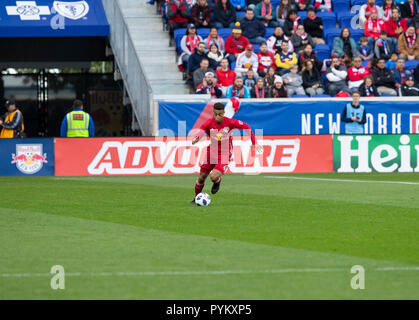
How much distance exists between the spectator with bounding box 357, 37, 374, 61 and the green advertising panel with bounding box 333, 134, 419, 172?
490 centimetres

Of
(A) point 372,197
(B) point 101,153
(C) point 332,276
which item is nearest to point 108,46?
(B) point 101,153

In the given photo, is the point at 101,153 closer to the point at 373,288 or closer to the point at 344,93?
Answer: the point at 344,93

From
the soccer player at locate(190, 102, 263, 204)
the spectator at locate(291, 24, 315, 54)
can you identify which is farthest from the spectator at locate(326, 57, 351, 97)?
the soccer player at locate(190, 102, 263, 204)

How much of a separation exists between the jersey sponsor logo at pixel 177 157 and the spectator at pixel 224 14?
6.21m

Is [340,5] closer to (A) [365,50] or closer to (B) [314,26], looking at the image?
(B) [314,26]

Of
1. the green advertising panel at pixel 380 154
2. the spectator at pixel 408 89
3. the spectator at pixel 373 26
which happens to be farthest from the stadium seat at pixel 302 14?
the green advertising panel at pixel 380 154

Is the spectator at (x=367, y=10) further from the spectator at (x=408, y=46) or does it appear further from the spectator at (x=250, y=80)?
the spectator at (x=250, y=80)

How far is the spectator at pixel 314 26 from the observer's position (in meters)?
28.9

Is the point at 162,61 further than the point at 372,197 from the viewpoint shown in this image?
Yes

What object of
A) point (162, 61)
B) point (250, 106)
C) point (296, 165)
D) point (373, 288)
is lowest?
point (373, 288)

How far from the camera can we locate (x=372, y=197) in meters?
15.9

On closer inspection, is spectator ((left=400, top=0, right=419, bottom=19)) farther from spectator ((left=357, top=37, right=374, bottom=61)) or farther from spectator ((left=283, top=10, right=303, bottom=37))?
spectator ((left=283, top=10, right=303, bottom=37))

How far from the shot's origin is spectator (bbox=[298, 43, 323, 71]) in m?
27.0

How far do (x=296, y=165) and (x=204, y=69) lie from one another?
431 centimetres
